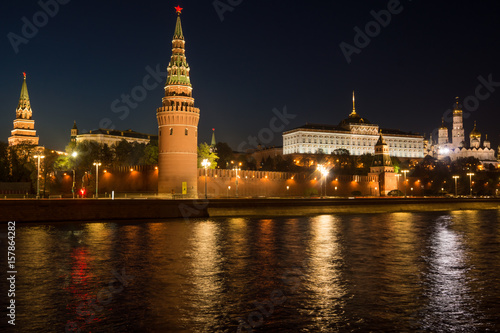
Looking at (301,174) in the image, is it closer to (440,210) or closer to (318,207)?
(440,210)

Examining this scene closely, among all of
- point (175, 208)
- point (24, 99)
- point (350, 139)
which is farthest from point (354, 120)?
point (175, 208)

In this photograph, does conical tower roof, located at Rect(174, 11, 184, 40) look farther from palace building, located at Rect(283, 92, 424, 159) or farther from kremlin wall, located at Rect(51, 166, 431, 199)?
palace building, located at Rect(283, 92, 424, 159)

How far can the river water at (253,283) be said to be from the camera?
36.5ft

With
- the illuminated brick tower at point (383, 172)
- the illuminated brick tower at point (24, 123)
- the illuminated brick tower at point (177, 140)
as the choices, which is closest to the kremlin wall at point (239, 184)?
the illuminated brick tower at point (383, 172)

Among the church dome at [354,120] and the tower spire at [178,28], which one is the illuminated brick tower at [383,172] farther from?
the church dome at [354,120]

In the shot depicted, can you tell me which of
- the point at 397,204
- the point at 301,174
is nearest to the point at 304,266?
the point at 397,204

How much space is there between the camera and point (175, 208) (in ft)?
130

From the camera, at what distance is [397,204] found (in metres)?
55.2

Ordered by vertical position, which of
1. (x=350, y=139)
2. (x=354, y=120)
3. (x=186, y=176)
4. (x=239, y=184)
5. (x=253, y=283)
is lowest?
(x=253, y=283)

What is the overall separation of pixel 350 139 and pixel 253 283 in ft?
532

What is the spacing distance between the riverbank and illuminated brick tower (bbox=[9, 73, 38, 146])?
84570 mm

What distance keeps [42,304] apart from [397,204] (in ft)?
156

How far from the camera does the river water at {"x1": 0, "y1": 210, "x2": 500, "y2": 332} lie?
11.1 meters

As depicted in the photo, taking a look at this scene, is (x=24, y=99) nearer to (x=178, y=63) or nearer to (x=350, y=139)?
(x=178, y=63)
